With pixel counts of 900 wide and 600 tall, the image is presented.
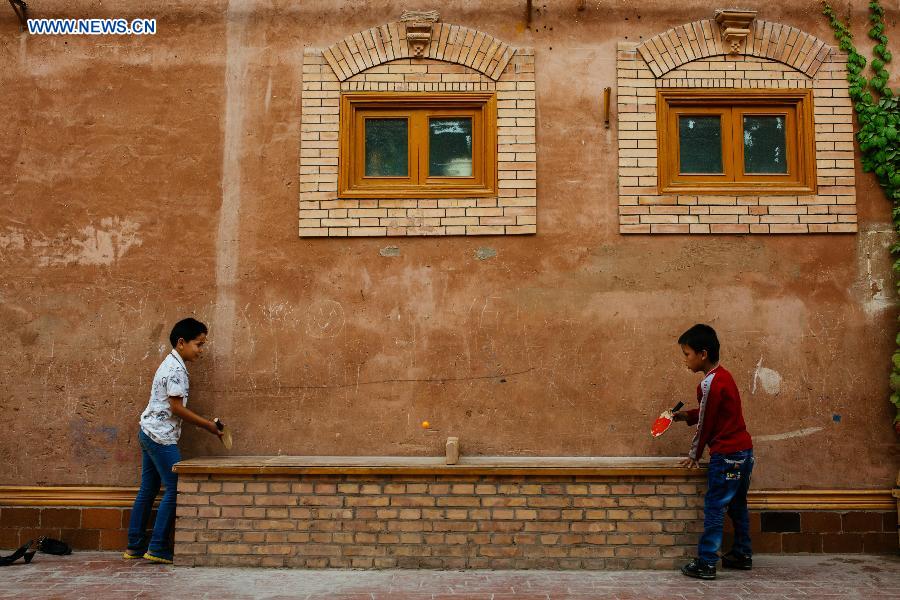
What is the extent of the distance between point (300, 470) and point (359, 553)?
76cm

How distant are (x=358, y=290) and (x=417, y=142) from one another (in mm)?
1375

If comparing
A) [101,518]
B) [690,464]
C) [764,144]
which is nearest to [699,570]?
[690,464]

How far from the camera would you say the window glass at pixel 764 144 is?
6.78 m

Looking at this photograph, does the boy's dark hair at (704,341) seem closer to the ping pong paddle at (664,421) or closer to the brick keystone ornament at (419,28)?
the ping pong paddle at (664,421)

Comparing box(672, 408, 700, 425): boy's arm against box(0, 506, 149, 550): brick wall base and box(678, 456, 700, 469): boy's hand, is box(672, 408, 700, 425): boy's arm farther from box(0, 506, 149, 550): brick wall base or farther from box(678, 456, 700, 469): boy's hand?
box(0, 506, 149, 550): brick wall base

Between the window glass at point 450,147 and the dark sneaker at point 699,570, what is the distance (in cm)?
354

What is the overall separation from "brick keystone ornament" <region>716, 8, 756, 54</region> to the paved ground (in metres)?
4.24

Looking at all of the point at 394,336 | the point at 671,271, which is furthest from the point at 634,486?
the point at 394,336

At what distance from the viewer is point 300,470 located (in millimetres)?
5895

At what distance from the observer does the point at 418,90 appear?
6.73 m

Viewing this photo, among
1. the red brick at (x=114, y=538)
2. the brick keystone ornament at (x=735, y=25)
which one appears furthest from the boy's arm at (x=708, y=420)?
the red brick at (x=114, y=538)

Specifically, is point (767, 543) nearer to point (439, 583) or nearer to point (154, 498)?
point (439, 583)

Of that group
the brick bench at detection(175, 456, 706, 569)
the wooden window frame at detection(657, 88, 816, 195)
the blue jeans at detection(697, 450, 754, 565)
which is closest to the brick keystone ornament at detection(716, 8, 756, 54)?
the wooden window frame at detection(657, 88, 816, 195)

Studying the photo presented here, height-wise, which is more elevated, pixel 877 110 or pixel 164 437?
pixel 877 110
